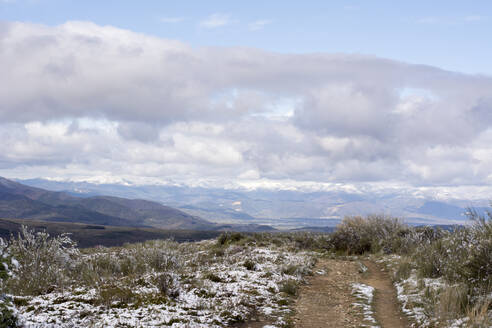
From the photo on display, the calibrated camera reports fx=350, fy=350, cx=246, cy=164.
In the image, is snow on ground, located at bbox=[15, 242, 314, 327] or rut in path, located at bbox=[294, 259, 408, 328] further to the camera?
rut in path, located at bbox=[294, 259, 408, 328]

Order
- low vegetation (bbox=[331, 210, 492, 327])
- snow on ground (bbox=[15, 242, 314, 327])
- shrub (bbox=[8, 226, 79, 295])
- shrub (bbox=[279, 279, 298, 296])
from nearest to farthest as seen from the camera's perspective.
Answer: snow on ground (bbox=[15, 242, 314, 327])
low vegetation (bbox=[331, 210, 492, 327])
shrub (bbox=[8, 226, 79, 295])
shrub (bbox=[279, 279, 298, 296])

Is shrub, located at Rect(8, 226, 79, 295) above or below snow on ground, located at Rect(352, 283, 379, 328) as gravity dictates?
above

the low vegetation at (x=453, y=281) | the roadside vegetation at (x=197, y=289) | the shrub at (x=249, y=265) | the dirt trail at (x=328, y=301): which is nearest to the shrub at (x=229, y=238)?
the dirt trail at (x=328, y=301)

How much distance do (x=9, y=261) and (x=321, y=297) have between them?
1042 centimetres

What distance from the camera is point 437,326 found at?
29.3 ft

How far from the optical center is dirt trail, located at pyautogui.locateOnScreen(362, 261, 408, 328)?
10248 mm

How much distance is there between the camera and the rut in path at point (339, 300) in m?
10.4

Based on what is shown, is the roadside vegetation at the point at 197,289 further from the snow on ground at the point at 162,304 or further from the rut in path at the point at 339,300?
the rut in path at the point at 339,300

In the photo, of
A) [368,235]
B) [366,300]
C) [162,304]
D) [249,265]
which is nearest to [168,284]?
[162,304]

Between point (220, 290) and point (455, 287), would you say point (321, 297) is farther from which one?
point (455, 287)

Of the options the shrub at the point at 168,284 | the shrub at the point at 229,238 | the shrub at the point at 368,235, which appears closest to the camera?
the shrub at the point at 168,284

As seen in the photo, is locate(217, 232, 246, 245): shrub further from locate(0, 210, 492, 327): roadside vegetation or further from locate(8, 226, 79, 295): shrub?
locate(8, 226, 79, 295): shrub

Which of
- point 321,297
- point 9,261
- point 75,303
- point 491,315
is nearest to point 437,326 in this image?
point 491,315

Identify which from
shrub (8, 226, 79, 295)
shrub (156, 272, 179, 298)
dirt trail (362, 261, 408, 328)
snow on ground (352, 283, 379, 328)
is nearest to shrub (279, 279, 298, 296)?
snow on ground (352, 283, 379, 328)
